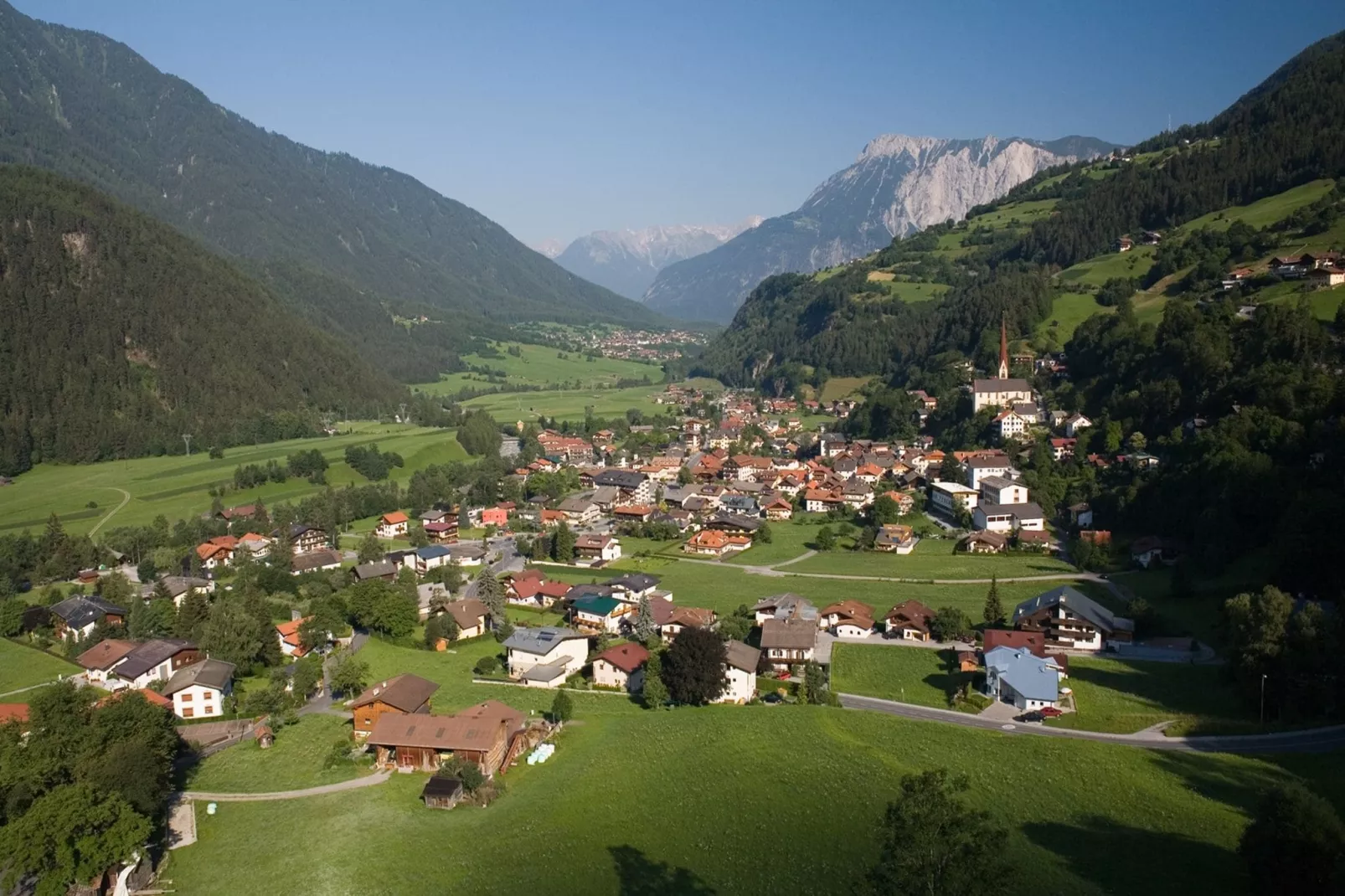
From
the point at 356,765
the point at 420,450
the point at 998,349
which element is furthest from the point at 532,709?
the point at 998,349

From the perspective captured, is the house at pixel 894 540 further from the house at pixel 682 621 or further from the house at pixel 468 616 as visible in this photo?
the house at pixel 468 616

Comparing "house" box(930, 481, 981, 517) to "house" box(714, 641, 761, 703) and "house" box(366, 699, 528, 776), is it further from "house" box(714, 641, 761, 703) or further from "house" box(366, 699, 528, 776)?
"house" box(366, 699, 528, 776)

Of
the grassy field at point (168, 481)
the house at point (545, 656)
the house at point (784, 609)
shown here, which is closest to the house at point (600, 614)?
the house at point (545, 656)

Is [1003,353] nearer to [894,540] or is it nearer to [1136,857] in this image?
[894,540]

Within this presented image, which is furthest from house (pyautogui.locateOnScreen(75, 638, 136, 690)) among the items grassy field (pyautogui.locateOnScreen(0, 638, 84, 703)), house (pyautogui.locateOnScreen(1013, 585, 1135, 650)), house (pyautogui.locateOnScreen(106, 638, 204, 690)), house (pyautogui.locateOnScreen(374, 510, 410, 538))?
house (pyautogui.locateOnScreen(1013, 585, 1135, 650))

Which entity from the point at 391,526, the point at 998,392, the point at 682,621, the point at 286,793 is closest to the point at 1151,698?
the point at 682,621

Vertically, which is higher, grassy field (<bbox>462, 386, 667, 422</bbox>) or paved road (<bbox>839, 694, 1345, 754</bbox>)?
grassy field (<bbox>462, 386, 667, 422</bbox>)
